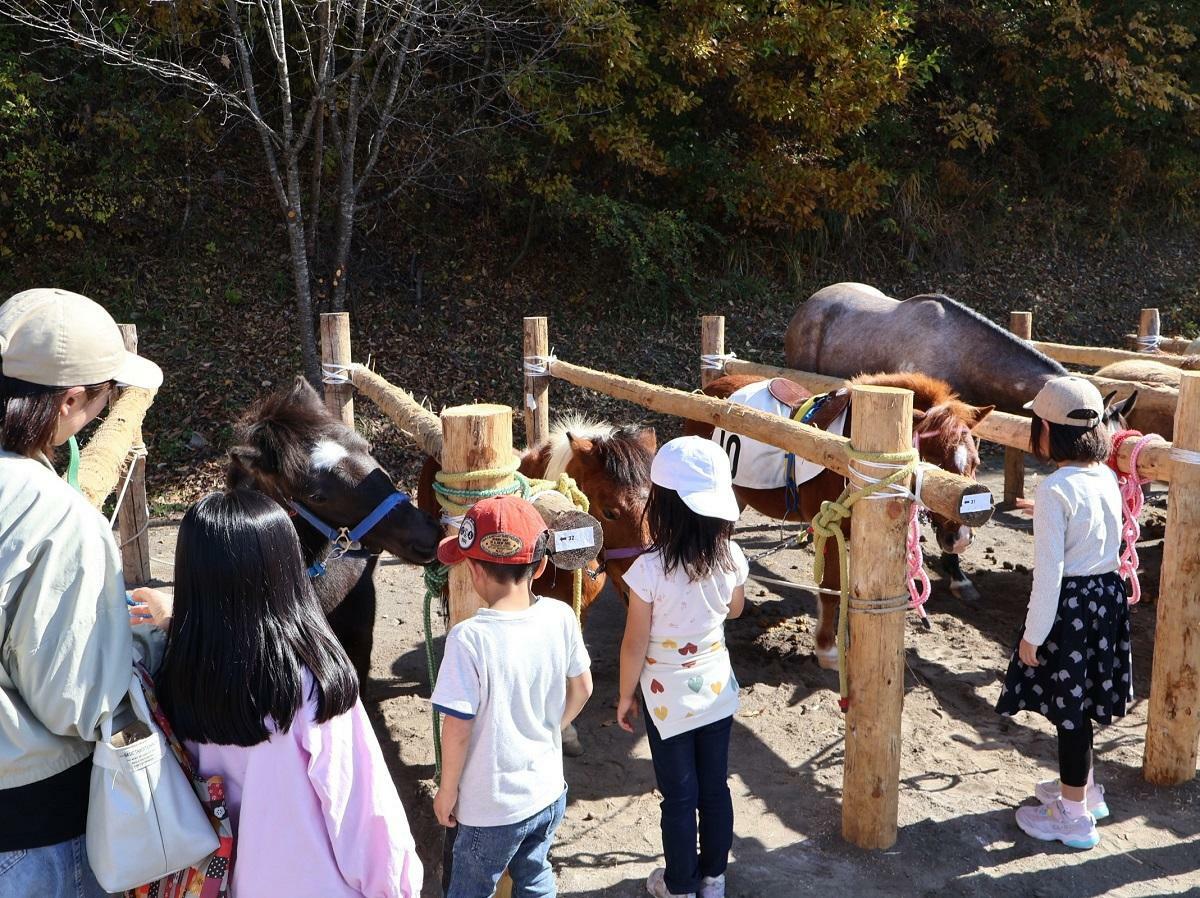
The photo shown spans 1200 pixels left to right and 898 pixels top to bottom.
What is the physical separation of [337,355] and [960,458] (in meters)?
3.66

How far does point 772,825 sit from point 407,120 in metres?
10.2

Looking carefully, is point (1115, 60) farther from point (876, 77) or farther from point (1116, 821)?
point (1116, 821)

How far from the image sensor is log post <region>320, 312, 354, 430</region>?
5664 mm

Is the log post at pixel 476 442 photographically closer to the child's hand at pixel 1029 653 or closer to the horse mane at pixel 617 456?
the horse mane at pixel 617 456

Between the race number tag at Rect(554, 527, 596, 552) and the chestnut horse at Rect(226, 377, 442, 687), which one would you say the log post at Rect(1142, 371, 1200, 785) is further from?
the chestnut horse at Rect(226, 377, 442, 687)

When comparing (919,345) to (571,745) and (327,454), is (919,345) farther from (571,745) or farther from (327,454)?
(327,454)

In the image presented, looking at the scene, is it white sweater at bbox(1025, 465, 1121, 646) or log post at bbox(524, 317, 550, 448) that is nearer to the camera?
white sweater at bbox(1025, 465, 1121, 646)

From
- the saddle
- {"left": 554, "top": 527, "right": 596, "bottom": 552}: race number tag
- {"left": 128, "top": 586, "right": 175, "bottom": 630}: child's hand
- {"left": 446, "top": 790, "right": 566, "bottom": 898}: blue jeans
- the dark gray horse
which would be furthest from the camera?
the dark gray horse

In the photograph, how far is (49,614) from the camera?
161 cm

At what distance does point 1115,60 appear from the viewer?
44.9 feet

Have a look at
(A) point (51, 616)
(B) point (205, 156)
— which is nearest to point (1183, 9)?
(B) point (205, 156)

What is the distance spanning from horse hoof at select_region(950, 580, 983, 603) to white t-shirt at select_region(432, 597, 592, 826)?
463 centimetres

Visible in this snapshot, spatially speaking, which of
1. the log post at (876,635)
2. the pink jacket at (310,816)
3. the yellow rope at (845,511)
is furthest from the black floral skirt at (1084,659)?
the pink jacket at (310,816)

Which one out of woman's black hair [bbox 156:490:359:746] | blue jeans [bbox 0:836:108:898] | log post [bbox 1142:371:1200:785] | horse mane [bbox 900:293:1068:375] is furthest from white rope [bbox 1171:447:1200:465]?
blue jeans [bbox 0:836:108:898]
